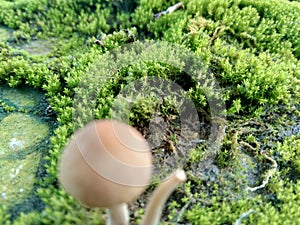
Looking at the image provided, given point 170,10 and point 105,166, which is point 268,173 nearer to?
point 105,166

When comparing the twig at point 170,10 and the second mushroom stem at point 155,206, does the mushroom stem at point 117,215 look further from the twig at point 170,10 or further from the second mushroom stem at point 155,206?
the twig at point 170,10

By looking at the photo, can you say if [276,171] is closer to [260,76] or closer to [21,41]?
[260,76]

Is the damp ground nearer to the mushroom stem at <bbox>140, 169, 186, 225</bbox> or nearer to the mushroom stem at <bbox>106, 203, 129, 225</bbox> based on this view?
the mushroom stem at <bbox>106, 203, 129, 225</bbox>

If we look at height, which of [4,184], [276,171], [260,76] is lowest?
[4,184]

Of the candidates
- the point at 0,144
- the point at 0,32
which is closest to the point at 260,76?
the point at 0,144

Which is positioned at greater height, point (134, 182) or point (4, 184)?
point (134, 182)

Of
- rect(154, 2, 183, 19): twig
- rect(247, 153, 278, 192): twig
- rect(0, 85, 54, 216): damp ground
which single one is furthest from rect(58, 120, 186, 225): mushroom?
rect(154, 2, 183, 19): twig
